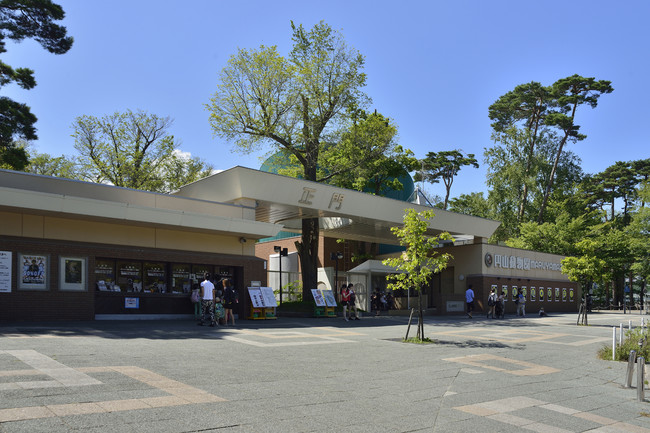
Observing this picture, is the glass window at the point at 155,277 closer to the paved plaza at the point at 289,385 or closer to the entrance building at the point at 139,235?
the entrance building at the point at 139,235

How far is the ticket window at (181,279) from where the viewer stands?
2412 centimetres

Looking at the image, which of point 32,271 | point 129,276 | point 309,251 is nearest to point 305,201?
point 309,251

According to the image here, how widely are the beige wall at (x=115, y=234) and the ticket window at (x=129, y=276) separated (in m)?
0.84

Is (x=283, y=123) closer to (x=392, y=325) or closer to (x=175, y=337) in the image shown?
(x=392, y=325)

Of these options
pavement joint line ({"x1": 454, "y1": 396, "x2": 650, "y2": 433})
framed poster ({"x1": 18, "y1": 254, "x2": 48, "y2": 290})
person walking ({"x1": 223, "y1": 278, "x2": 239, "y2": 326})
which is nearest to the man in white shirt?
person walking ({"x1": 223, "y1": 278, "x2": 239, "y2": 326})

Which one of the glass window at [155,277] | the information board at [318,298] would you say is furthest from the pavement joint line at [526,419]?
the information board at [318,298]

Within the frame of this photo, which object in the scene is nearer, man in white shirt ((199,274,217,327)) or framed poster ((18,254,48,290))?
framed poster ((18,254,48,290))

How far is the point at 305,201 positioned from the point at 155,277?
781 centimetres

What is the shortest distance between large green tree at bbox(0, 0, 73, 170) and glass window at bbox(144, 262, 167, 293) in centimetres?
1015

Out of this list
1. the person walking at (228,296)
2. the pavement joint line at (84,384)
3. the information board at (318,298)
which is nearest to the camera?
the pavement joint line at (84,384)

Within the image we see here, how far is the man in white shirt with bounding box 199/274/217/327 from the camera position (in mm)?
19438

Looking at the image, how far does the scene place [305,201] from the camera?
27453 mm

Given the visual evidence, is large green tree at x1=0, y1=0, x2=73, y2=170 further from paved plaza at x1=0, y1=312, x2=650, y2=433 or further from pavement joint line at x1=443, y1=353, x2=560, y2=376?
pavement joint line at x1=443, y1=353, x2=560, y2=376

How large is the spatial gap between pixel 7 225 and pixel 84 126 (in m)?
27.1
